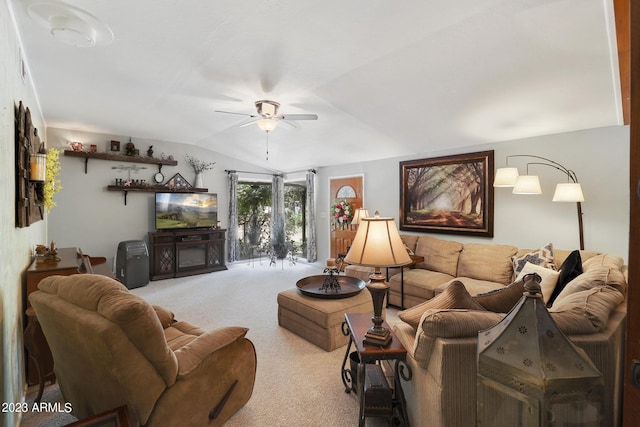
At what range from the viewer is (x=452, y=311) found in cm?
157

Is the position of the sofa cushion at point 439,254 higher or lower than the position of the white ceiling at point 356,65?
lower

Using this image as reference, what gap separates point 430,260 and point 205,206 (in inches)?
182

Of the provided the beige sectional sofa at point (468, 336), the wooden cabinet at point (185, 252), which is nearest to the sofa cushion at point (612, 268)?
the beige sectional sofa at point (468, 336)

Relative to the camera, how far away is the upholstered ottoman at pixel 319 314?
9.92 feet

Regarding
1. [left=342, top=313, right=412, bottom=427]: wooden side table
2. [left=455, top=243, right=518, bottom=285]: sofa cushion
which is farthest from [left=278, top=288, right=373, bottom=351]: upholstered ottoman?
[left=455, top=243, right=518, bottom=285]: sofa cushion

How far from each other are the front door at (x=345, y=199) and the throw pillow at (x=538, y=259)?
3.03 metres

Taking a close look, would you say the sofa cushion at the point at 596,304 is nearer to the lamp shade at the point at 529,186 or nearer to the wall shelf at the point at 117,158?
the lamp shade at the point at 529,186

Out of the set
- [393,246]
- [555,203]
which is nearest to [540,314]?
[393,246]

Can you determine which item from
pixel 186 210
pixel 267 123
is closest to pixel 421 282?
pixel 267 123

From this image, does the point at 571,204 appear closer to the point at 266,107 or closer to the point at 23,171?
the point at 266,107

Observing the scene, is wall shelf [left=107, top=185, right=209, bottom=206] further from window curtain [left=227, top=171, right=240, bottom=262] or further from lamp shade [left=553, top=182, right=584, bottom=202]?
lamp shade [left=553, top=182, right=584, bottom=202]

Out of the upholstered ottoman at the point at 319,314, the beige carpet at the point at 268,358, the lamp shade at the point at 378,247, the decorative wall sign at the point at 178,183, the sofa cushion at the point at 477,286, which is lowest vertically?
the beige carpet at the point at 268,358

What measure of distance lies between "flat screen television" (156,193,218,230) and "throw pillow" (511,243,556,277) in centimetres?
556

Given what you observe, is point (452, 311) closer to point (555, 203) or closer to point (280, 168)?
point (555, 203)
